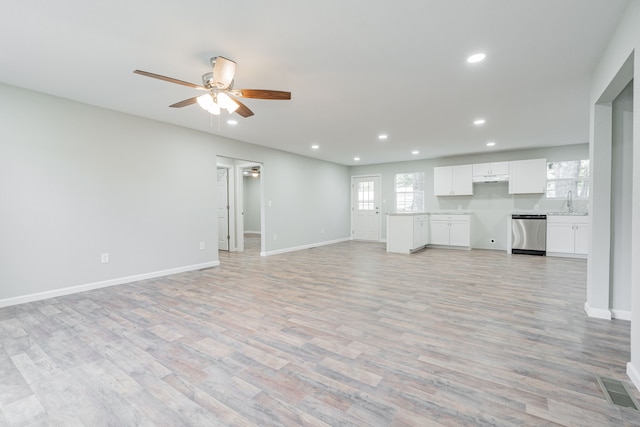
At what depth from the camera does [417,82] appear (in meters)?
3.20

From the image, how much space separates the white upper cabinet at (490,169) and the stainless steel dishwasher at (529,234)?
112 cm

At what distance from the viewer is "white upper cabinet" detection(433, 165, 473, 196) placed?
24.2 ft

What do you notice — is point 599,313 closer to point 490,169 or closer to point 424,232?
point 424,232

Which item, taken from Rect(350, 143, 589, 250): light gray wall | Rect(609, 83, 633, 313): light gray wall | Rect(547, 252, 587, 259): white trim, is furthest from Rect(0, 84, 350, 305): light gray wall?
Rect(547, 252, 587, 259): white trim

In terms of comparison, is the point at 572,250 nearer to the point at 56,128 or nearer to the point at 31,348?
the point at 31,348

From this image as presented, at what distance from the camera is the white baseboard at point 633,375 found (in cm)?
175

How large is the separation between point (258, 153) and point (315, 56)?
397 centimetres

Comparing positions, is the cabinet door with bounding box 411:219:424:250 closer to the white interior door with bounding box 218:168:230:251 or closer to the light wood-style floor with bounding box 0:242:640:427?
the light wood-style floor with bounding box 0:242:640:427

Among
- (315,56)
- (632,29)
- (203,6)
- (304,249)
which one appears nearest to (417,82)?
(315,56)

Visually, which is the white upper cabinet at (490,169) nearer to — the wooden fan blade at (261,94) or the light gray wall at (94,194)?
the light gray wall at (94,194)

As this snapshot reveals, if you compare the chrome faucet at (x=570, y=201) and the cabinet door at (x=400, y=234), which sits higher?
the chrome faucet at (x=570, y=201)

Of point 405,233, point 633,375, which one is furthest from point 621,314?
point 405,233

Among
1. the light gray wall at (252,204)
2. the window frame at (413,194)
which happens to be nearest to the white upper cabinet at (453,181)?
the window frame at (413,194)

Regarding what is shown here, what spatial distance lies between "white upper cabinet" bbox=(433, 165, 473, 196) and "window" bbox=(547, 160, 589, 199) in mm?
1701
